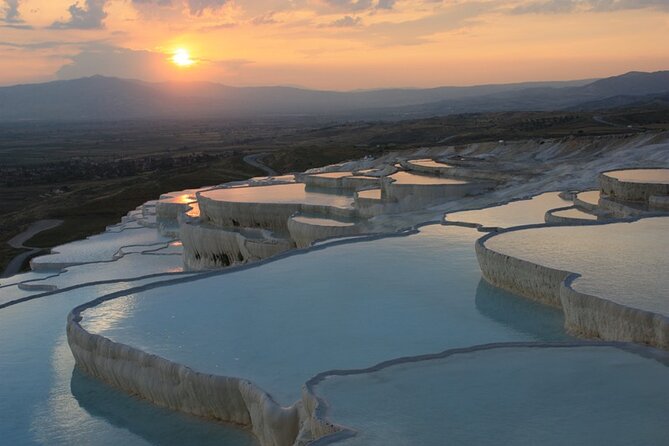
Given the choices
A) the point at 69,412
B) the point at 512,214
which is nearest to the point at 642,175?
the point at 512,214

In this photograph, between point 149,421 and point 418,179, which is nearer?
point 149,421

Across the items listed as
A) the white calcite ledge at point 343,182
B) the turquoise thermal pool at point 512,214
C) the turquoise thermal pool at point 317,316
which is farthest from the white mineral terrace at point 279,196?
the turquoise thermal pool at point 317,316

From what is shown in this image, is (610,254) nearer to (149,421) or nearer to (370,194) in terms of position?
(149,421)

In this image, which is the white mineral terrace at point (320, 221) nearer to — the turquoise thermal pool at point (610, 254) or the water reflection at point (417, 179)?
the water reflection at point (417, 179)

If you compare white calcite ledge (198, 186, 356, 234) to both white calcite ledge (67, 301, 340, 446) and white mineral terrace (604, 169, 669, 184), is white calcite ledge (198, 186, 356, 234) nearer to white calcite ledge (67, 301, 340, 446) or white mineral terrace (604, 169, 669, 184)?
white mineral terrace (604, 169, 669, 184)

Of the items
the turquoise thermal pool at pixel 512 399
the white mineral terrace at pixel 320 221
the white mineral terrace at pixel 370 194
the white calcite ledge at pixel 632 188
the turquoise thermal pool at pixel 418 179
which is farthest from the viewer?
the turquoise thermal pool at pixel 418 179

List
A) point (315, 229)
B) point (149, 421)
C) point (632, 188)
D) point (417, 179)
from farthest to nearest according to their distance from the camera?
point (417, 179), point (315, 229), point (632, 188), point (149, 421)
